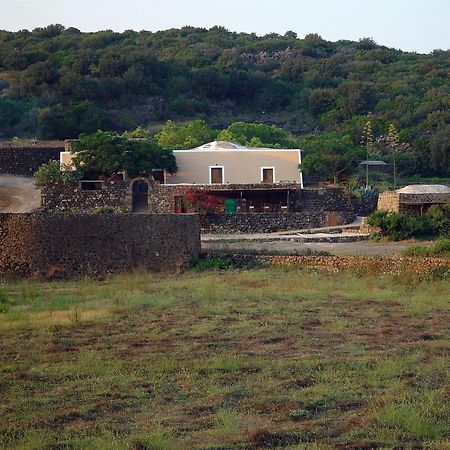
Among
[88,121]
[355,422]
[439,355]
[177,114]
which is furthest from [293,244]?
[177,114]

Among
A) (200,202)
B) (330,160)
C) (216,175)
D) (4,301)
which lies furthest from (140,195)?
(4,301)

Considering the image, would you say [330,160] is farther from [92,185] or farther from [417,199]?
[92,185]

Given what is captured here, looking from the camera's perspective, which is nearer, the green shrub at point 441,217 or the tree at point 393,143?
the green shrub at point 441,217

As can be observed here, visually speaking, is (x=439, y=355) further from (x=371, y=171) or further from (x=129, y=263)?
(x=371, y=171)

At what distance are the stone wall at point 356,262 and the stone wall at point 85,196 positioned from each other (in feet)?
34.2

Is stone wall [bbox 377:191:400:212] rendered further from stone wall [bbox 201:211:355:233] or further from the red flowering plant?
the red flowering plant

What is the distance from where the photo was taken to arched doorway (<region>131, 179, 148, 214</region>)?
121 ft

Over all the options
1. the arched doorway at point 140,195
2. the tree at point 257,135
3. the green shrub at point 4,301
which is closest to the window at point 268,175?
the arched doorway at point 140,195

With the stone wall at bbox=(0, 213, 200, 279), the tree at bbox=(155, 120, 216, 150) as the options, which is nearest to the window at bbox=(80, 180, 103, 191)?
Answer: the tree at bbox=(155, 120, 216, 150)

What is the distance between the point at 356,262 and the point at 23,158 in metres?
22.7

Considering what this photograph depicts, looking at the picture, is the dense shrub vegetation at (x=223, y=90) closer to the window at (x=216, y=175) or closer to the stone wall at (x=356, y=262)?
the window at (x=216, y=175)

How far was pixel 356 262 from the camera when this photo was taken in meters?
25.0

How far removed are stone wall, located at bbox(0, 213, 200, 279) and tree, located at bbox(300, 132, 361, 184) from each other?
1427 cm

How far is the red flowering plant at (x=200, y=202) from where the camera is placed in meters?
35.4
